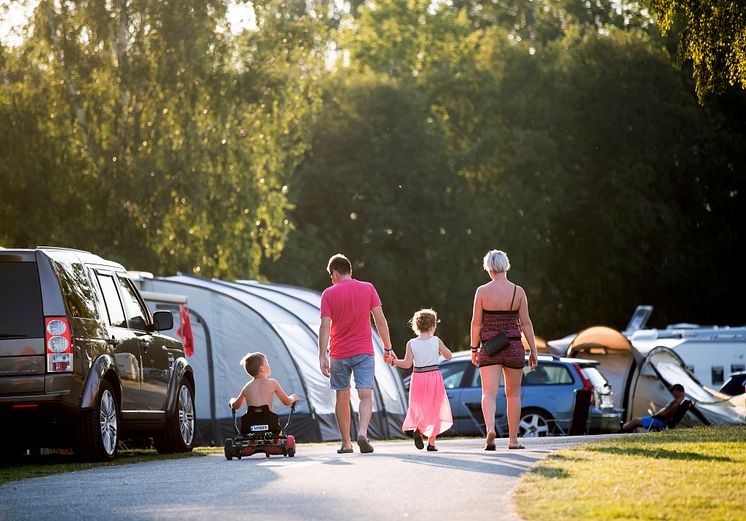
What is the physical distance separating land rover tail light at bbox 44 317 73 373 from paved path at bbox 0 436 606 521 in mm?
1126

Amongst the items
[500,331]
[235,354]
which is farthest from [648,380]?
[500,331]

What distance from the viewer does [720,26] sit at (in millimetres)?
15109

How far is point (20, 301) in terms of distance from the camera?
13820 mm

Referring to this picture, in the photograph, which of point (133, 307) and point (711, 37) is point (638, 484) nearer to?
point (711, 37)

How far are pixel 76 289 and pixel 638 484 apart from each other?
21.5 ft

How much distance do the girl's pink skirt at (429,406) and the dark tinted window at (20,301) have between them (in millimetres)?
3624

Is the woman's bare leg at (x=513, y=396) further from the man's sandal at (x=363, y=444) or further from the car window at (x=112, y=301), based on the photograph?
the car window at (x=112, y=301)

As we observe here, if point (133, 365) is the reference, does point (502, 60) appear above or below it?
above

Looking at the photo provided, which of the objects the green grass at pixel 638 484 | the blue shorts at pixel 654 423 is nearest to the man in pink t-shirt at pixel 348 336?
the green grass at pixel 638 484

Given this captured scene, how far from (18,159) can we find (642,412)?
15270 millimetres

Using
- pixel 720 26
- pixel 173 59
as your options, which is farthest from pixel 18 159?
pixel 720 26

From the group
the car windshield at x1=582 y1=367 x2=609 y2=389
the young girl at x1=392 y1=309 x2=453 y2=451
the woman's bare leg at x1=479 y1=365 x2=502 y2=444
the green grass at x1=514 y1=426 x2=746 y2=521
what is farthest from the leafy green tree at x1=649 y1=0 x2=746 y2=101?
the car windshield at x1=582 y1=367 x2=609 y2=389

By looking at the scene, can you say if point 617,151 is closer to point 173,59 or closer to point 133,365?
point 173,59

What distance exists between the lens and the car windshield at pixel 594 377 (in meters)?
25.5
